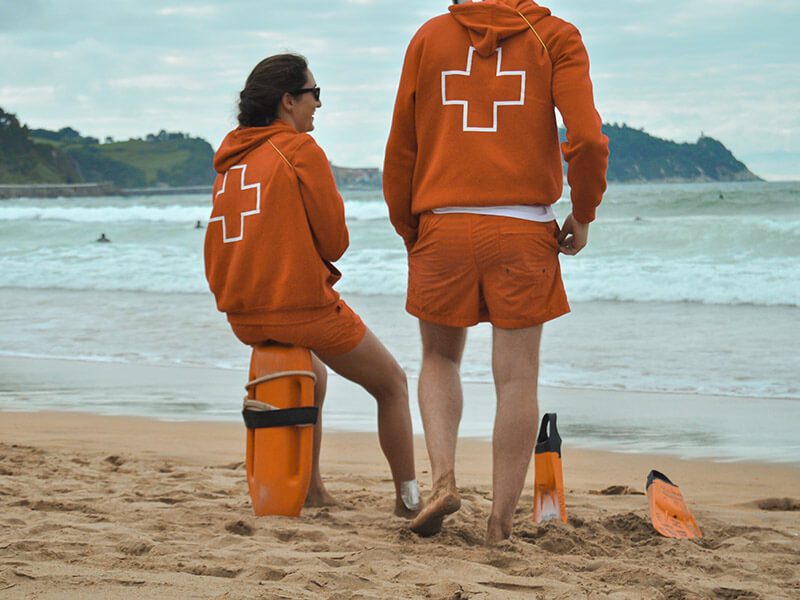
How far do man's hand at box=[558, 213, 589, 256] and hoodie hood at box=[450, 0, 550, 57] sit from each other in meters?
0.59

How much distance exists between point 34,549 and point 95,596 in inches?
22.5

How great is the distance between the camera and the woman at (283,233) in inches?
135

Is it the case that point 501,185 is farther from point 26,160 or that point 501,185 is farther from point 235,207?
point 26,160

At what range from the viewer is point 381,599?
2.59m

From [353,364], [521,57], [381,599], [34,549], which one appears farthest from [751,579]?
[34,549]

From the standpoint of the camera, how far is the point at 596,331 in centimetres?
918

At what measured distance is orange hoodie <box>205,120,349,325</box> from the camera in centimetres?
343

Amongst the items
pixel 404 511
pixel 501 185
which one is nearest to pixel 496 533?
pixel 404 511

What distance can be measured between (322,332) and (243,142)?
2.28 ft

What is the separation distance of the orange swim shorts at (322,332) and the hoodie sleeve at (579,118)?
87cm

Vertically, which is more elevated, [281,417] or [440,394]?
[440,394]

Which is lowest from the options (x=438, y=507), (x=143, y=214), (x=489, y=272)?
(x=438, y=507)

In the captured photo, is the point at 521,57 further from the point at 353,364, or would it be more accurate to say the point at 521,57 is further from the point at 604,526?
the point at 604,526

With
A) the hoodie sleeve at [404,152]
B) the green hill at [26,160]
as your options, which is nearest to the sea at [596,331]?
the hoodie sleeve at [404,152]
